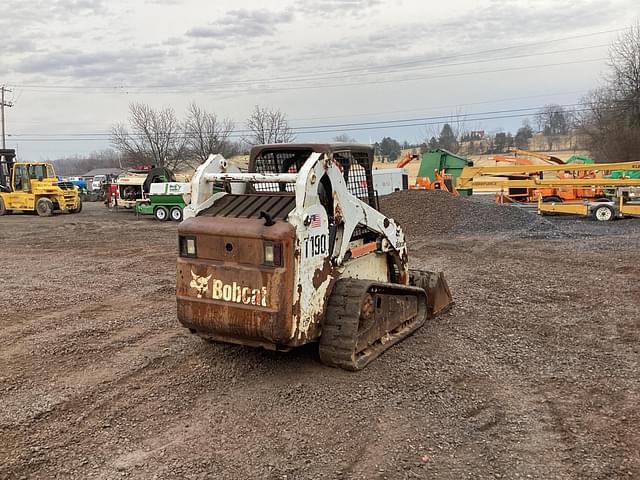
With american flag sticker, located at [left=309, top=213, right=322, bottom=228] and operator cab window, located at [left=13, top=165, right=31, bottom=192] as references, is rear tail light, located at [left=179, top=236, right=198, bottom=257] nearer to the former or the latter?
american flag sticker, located at [left=309, top=213, right=322, bottom=228]

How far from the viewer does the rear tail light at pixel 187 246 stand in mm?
5086

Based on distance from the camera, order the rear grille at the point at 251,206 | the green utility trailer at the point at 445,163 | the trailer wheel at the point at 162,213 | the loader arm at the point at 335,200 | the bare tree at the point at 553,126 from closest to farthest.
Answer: the loader arm at the point at 335,200
the rear grille at the point at 251,206
the trailer wheel at the point at 162,213
the green utility trailer at the point at 445,163
the bare tree at the point at 553,126

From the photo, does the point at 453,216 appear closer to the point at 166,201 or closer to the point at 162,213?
the point at 166,201

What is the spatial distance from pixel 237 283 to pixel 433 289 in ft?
10.1

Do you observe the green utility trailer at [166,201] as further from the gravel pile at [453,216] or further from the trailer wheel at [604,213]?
the trailer wheel at [604,213]

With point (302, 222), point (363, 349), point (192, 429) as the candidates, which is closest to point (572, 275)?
point (363, 349)

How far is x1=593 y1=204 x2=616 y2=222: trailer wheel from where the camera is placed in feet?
60.1

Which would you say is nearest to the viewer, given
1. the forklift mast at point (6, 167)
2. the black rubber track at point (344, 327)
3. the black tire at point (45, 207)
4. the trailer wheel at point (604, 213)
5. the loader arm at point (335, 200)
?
the loader arm at point (335, 200)

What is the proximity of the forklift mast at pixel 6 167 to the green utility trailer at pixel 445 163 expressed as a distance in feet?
61.1

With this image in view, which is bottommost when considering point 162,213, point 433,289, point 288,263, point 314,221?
point 433,289

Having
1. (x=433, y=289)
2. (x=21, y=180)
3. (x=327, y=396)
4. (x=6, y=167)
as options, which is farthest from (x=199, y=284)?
(x=6, y=167)

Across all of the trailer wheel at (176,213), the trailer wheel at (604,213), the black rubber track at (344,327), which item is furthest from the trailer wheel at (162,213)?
the black rubber track at (344,327)

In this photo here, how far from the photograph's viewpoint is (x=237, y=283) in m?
4.84

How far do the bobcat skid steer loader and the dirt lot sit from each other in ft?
1.48
